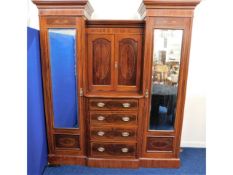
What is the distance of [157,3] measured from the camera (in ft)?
6.68

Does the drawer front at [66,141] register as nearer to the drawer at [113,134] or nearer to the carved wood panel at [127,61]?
the drawer at [113,134]

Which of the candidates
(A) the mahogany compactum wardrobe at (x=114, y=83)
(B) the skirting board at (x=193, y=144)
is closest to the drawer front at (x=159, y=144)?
(A) the mahogany compactum wardrobe at (x=114, y=83)

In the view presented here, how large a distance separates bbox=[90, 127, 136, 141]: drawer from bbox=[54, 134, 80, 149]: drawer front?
238mm

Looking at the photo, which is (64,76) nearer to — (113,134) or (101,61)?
(101,61)

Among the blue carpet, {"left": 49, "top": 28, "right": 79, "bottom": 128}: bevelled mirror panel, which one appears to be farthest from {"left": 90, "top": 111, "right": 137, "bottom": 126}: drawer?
the blue carpet

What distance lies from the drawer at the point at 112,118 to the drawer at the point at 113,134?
8 centimetres

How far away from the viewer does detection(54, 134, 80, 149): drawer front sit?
2.43 m

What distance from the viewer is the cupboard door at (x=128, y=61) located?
2.31 meters

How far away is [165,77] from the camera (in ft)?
7.54

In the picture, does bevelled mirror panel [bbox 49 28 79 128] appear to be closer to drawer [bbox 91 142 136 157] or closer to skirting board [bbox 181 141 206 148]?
drawer [bbox 91 142 136 157]
